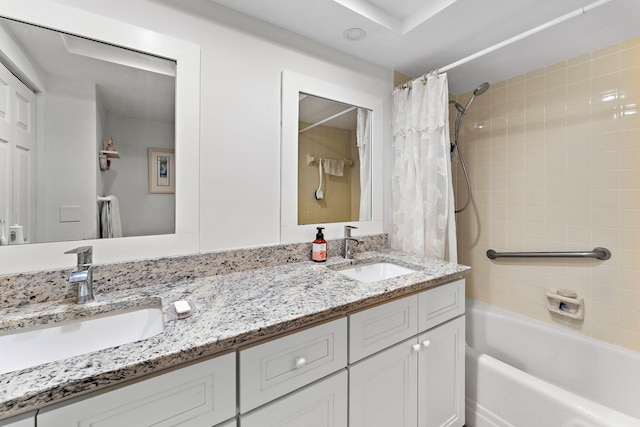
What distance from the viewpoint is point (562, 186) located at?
174 cm

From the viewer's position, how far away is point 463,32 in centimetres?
147

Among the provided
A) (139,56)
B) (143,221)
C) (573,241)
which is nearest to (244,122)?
(139,56)

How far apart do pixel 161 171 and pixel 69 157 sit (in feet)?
0.95

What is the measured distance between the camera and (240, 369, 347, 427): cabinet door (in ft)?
2.57

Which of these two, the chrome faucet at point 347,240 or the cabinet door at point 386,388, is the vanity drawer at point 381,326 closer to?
the cabinet door at point 386,388

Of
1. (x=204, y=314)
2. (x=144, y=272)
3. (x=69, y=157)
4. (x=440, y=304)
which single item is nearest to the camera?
(x=204, y=314)

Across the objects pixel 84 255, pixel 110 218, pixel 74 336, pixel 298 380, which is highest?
pixel 110 218

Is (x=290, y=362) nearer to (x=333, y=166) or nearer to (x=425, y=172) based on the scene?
(x=333, y=166)

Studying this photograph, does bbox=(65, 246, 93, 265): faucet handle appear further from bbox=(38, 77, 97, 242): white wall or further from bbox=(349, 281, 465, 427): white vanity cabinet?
bbox=(349, 281, 465, 427): white vanity cabinet

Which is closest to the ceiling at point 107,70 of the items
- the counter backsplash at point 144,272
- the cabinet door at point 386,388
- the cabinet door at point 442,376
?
the counter backsplash at point 144,272

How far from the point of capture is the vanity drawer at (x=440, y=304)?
1209 millimetres

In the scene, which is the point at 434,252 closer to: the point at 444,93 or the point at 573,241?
the point at 573,241

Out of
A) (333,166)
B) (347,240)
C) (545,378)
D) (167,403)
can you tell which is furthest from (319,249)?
(545,378)

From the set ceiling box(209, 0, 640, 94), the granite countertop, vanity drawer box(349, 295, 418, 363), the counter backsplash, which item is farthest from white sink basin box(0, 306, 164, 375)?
ceiling box(209, 0, 640, 94)
